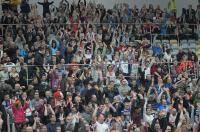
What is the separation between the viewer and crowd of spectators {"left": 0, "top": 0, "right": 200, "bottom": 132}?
21.1 metres

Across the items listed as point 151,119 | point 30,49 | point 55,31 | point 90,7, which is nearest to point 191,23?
point 90,7

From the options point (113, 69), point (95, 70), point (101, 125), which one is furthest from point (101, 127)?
point (113, 69)

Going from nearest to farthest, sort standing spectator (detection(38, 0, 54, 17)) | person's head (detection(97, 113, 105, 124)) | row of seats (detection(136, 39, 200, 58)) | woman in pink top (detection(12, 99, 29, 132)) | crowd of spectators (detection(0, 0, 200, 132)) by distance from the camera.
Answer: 1. woman in pink top (detection(12, 99, 29, 132))
2. person's head (detection(97, 113, 105, 124))
3. crowd of spectators (detection(0, 0, 200, 132))
4. row of seats (detection(136, 39, 200, 58))
5. standing spectator (detection(38, 0, 54, 17))

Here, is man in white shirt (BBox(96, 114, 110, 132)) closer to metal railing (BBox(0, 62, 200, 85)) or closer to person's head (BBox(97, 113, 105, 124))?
person's head (BBox(97, 113, 105, 124))

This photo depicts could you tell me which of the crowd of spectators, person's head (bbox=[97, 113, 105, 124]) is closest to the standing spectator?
the crowd of spectators

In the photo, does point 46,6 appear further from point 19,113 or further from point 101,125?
point 101,125

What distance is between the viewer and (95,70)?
2517 centimetres

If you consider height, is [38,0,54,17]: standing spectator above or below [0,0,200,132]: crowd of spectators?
above

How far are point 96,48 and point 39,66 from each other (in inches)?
137

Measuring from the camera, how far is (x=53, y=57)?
25172 millimetres

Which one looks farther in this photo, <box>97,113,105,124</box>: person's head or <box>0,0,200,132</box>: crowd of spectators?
<box>0,0,200,132</box>: crowd of spectators

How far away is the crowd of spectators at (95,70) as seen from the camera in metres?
21.1

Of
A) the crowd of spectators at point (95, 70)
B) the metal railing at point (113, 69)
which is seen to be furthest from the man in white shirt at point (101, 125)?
the metal railing at point (113, 69)

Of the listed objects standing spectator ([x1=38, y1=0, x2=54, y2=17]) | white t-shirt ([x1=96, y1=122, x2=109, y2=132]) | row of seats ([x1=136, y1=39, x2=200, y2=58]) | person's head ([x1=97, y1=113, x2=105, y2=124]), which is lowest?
white t-shirt ([x1=96, y1=122, x2=109, y2=132])
